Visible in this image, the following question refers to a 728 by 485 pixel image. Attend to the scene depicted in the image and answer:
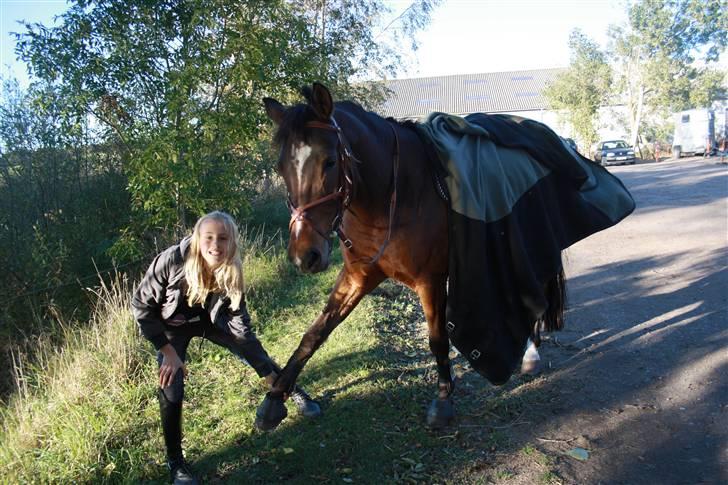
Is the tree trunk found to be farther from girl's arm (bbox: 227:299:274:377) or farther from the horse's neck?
girl's arm (bbox: 227:299:274:377)

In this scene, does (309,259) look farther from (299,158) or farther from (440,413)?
(440,413)

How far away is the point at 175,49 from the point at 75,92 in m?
1.28

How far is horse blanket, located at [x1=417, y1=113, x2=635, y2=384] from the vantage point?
10.2 ft

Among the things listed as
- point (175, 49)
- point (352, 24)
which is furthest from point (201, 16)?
point (352, 24)

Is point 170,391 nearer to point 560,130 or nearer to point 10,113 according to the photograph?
point 10,113

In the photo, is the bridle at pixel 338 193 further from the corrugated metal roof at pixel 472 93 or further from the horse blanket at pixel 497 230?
the corrugated metal roof at pixel 472 93

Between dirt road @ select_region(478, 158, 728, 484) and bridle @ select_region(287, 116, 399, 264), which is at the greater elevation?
bridle @ select_region(287, 116, 399, 264)

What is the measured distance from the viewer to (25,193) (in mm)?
6816

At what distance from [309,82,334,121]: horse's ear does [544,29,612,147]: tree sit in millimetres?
35523

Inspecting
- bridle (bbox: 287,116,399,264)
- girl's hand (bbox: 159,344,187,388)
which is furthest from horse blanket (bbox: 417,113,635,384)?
girl's hand (bbox: 159,344,187,388)

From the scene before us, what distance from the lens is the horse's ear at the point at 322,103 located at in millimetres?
2572

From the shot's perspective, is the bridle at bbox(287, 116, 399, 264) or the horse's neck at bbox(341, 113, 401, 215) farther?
the horse's neck at bbox(341, 113, 401, 215)

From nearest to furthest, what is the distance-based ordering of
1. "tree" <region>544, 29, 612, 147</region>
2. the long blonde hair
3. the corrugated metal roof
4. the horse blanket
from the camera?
the long blonde hair
the horse blanket
"tree" <region>544, 29, 612, 147</region>
the corrugated metal roof

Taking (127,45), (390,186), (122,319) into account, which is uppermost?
(127,45)
